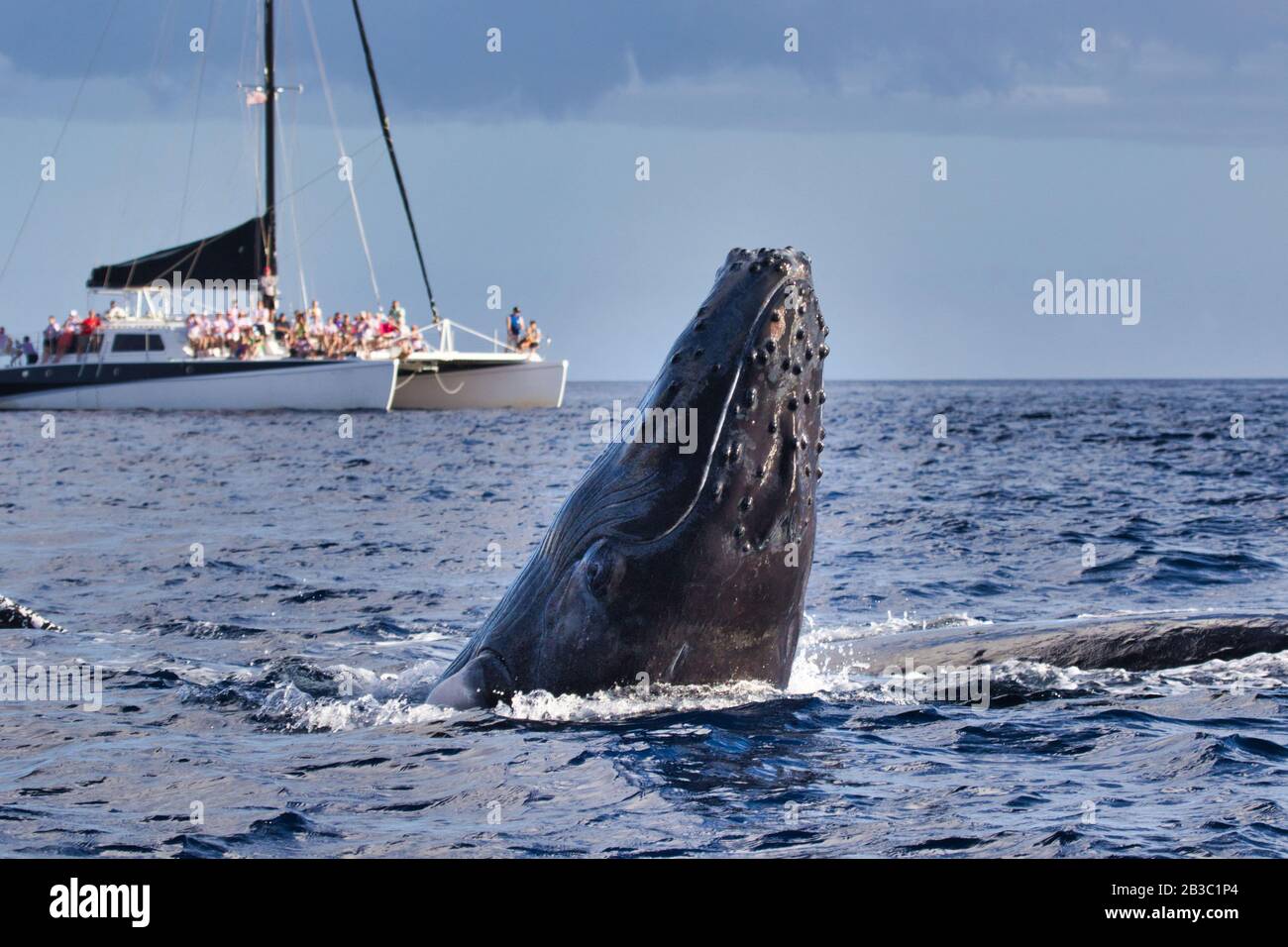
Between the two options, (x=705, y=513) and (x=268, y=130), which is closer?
(x=705, y=513)

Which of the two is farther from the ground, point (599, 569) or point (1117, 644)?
point (599, 569)

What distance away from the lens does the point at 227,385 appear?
60.5m

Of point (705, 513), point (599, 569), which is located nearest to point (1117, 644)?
point (705, 513)

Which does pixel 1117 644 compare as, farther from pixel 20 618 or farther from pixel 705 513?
pixel 20 618

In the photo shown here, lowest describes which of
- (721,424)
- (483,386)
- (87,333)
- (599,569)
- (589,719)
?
(589,719)

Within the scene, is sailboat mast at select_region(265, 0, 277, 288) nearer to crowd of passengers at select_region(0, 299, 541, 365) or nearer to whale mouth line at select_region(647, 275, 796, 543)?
crowd of passengers at select_region(0, 299, 541, 365)

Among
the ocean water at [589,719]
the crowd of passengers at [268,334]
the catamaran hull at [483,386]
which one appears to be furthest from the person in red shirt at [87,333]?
the ocean water at [589,719]

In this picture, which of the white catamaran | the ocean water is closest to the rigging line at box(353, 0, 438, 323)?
the white catamaran

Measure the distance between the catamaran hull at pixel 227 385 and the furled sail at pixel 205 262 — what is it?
139 inches

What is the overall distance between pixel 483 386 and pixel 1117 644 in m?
60.3

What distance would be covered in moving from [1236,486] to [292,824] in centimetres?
2389
